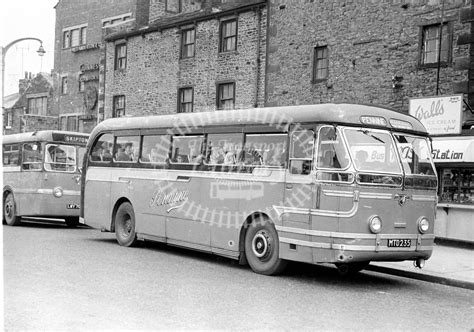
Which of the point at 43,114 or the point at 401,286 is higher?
the point at 43,114

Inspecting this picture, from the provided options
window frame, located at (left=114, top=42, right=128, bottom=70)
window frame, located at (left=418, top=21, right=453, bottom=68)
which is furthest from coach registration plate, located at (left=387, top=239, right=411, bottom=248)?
window frame, located at (left=114, top=42, right=128, bottom=70)

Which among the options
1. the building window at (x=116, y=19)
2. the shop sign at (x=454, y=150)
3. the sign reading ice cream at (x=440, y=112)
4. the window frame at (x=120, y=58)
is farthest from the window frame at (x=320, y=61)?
the building window at (x=116, y=19)

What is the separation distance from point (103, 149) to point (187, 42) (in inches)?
552

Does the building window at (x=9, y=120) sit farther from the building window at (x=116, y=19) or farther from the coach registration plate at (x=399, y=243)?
the coach registration plate at (x=399, y=243)

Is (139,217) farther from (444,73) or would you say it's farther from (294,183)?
(444,73)

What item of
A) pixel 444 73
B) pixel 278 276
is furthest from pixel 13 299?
pixel 444 73

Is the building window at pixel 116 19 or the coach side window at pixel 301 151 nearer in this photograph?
the coach side window at pixel 301 151

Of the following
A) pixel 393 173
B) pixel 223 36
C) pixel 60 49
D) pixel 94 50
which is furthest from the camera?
pixel 60 49

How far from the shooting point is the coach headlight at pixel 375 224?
949cm

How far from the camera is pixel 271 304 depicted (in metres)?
7.97

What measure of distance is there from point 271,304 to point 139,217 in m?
6.32

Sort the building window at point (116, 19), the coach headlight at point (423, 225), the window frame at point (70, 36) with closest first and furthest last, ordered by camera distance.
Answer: the coach headlight at point (423, 225)
the building window at point (116, 19)
the window frame at point (70, 36)

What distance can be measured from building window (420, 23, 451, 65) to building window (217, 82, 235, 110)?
8867 millimetres

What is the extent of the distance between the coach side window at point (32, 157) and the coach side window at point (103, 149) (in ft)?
12.1
